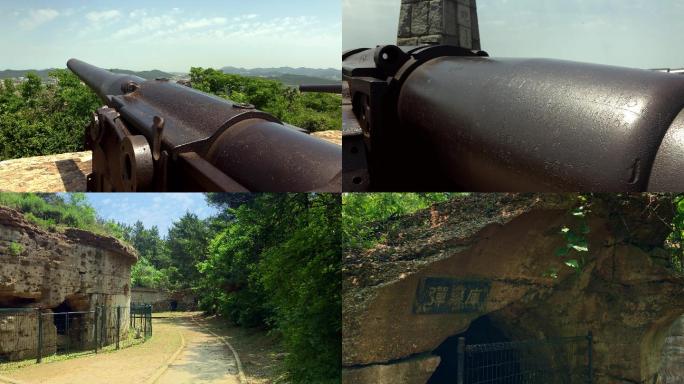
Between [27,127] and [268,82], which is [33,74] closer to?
[27,127]

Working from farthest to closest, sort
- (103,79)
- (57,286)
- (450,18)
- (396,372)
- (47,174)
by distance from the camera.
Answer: (47,174), (450,18), (103,79), (57,286), (396,372)

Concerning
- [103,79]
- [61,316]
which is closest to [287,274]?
[61,316]

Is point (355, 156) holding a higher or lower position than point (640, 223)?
higher

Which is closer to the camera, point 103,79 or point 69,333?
point 69,333

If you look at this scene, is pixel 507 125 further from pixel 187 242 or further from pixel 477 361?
pixel 477 361

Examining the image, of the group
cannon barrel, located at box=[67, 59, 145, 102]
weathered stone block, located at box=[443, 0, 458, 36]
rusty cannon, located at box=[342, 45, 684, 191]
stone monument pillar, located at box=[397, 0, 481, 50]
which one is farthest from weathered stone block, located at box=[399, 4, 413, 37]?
rusty cannon, located at box=[342, 45, 684, 191]

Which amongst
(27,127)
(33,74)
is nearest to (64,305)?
(27,127)

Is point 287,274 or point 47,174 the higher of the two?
point 47,174

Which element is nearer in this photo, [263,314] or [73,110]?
[263,314]
